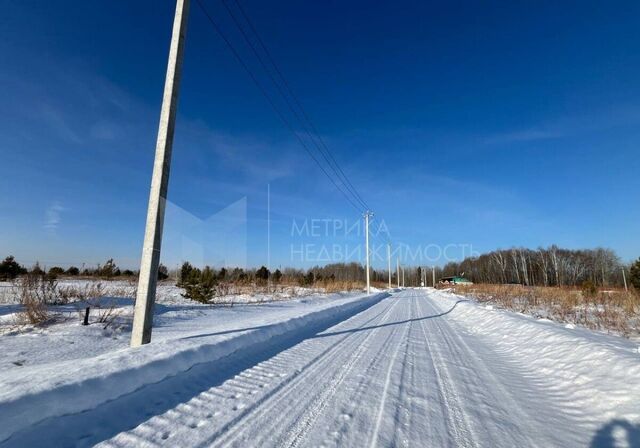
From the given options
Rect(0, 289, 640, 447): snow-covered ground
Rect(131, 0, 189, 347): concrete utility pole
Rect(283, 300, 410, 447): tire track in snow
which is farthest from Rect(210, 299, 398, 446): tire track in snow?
Rect(131, 0, 189, 347): concrete utility pole

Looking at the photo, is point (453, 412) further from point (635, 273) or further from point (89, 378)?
point (635, 273)

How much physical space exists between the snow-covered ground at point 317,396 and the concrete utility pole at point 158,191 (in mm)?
537

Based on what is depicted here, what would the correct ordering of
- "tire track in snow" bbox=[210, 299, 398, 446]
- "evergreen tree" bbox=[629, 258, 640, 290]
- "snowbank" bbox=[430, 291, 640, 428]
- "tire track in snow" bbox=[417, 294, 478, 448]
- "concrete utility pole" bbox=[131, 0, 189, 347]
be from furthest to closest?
1. "evergreen tree" bbox=[629, 258, 640, 290]
2. "concrete utility pole" bbox=[131, 0, 189, 347]
3. "snowbank" bbox=[430, 291, 640, 428]
4. "tire track in snow" bbox=[417, 294, 478, 448]
5. "tire track in snow" bbox=[210, 299, 398, 446]

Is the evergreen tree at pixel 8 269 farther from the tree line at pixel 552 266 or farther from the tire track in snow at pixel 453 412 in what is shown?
the tree line at pixel 552 266

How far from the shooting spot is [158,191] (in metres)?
5.19

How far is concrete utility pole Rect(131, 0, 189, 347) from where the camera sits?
16.0 ft

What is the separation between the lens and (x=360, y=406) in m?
3.17

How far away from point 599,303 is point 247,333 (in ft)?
51.2

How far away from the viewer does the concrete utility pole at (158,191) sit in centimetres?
489

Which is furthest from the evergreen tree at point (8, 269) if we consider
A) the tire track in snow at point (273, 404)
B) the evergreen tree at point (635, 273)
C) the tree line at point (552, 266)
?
the tree line at point (552, 266)

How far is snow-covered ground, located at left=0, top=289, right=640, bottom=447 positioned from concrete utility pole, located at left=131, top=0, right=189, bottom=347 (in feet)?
1.76

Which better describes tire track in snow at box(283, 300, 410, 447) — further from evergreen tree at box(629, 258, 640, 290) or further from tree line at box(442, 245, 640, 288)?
tree line at box(442, 245, 640, 288)

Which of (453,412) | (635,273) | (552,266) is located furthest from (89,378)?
(552,266)

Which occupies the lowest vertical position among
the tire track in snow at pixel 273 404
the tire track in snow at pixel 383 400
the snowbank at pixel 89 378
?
the tire track in snow at pixel 383 400
